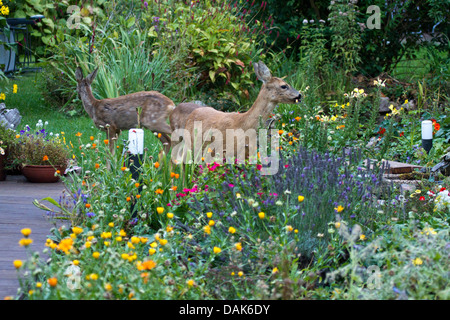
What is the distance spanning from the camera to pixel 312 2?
1133cm

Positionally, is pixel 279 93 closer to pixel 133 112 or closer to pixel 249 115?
pixel 249 115

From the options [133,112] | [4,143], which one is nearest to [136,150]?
[133,112]

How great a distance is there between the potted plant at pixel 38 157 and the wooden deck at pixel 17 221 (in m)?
0.10

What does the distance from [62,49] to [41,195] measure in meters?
5.68

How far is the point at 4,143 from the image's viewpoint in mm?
6516

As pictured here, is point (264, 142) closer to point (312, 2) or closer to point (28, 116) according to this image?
point (28, 116)

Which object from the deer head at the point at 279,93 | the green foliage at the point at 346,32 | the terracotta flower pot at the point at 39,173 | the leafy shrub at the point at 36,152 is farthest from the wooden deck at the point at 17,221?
the green foliage at the point at 346,32

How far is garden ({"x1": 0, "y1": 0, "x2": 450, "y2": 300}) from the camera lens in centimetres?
338

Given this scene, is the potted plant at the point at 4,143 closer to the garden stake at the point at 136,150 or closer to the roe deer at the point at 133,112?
the roe deer at the point at 133,112

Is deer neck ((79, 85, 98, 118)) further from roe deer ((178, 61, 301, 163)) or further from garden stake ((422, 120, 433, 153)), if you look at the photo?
garden stake ((422, 120, 433, 153))

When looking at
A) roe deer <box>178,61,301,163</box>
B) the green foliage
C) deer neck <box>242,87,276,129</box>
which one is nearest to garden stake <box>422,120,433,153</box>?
roe deer <box>178,61,301,163</box>

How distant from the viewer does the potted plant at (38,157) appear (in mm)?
6355

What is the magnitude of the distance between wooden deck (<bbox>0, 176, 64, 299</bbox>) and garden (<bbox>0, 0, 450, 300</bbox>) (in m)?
0.11

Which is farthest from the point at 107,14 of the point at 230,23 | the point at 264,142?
the point at 264,142
